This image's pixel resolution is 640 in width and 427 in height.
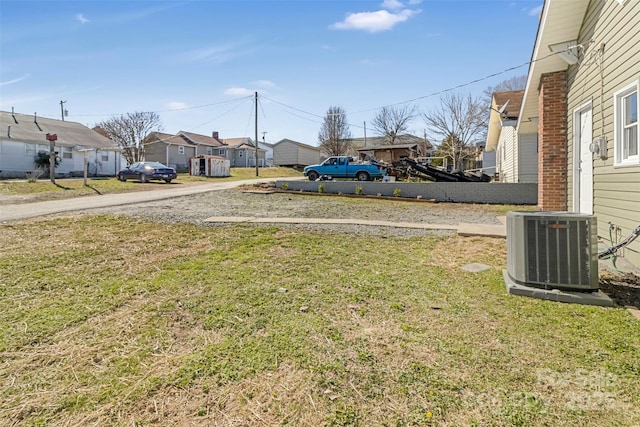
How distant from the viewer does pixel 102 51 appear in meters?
18.8

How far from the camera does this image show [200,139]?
151 ft

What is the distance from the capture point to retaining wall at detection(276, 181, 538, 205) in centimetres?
1279

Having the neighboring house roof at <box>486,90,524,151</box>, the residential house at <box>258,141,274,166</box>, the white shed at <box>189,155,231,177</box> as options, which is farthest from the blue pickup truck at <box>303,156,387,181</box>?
the residential house at <box>258,141,274,166</box>

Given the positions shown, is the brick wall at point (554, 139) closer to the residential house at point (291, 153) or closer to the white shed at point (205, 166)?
the white shed at point (205, 166)

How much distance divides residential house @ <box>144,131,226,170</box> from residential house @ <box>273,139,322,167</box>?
8.21 m

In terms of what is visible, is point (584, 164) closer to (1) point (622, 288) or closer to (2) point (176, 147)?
(1) point (622, 288)

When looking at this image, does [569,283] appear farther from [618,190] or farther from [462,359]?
[618,190]

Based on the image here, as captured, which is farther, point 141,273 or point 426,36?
point 426,36

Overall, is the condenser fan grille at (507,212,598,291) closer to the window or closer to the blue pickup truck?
the window

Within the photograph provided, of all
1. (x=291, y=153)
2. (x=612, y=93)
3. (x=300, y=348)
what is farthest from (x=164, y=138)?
(x=300, y=348)

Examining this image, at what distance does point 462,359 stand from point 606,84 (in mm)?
5594

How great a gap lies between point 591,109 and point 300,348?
Answer: 276 inches

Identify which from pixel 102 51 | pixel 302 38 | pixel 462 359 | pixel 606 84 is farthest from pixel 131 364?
pixel 102 51

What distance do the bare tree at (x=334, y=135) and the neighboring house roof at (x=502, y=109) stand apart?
82.8 feet
